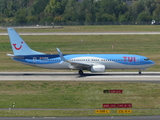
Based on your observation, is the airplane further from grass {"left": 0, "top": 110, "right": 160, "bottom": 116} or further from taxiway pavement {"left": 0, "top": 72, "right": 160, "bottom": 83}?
grass {"left": 0, "top": 110, "right": 160, "bottom": 116}

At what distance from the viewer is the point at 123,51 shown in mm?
76312

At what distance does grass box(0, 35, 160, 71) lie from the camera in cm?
7319

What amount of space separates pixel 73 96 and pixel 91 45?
50.9 meters

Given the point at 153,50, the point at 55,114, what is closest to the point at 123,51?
the point at 153,50

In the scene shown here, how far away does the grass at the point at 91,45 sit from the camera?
73.2 meters

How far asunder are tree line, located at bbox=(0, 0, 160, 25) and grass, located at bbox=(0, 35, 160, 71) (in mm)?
64953

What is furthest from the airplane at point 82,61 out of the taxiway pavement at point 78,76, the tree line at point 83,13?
A: the tree line at point 83,13

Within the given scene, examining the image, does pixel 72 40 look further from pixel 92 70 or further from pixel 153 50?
pixel 92 70

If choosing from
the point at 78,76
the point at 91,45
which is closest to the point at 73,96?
the point at 78,76

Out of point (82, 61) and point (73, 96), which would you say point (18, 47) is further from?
point (73, 96)

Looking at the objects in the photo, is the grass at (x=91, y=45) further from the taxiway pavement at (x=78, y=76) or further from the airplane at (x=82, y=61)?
the airplane at (x=82, y=61)

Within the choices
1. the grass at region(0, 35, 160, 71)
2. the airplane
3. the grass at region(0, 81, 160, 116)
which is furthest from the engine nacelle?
the grass at region(0, 35, 160, 71)

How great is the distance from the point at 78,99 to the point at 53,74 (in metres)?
17.9

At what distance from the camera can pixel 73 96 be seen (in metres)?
A: 36.0
